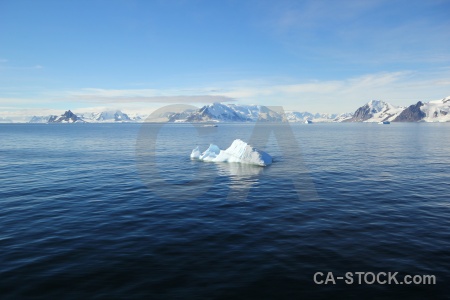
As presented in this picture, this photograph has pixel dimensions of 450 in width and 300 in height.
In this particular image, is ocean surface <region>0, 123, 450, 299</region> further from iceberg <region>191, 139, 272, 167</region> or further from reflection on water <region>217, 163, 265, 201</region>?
iceberg <region>191, 139, 272, 167</region>

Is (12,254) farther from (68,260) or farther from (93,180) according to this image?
(93,180)

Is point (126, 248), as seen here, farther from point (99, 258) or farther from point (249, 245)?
point (249, 245)

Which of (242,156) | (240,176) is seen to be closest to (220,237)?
(240,176)

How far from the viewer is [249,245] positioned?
1627 cm

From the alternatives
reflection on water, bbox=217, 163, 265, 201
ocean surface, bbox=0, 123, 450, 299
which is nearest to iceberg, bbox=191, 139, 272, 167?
reflection on water, bbox=217, 163, 265, 201

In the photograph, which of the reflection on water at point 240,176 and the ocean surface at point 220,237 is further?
the reflection on water at point 240,176

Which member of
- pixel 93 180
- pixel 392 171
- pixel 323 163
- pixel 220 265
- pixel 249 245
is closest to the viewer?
pixel 220 265

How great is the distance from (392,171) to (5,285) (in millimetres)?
43777

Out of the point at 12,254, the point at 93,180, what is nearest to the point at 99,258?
the point at 12,254

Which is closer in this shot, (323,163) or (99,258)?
(99,258)

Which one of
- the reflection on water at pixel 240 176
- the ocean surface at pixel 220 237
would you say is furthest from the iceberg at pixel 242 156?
the ocean surface at pixel 220 237

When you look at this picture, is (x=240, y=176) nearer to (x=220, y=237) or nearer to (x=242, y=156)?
(x=242, y=156)

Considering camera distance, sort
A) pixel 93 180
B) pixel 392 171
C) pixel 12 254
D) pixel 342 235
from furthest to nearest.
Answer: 1. pixel 392 171
2. pixel 93 180
3. pixel 342 235
4. pixel 12 254

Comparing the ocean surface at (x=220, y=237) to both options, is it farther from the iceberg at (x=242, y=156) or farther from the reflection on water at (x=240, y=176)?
the iceberg at (x=242, y=156)
